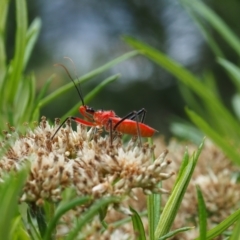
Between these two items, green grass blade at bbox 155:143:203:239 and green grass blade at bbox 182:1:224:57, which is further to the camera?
green grass blade at bbox 182:1:224:57

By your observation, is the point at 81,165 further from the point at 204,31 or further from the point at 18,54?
the point at 204,31

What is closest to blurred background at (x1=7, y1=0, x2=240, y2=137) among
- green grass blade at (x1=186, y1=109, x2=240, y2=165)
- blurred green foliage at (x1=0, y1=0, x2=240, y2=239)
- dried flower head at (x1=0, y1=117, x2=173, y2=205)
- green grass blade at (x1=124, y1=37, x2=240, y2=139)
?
blurred green foliage at (x1=0, y1=0, x2=240, y2=239)

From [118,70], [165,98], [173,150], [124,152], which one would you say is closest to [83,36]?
[118,70]

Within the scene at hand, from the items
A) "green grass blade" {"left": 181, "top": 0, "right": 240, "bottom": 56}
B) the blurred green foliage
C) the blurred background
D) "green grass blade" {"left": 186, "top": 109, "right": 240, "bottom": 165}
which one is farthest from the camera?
the blurred background

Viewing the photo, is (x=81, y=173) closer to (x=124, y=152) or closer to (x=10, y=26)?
(x=124, y=152)

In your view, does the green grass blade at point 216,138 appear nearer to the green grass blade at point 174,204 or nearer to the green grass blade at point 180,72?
the green grass blade at point 180,72

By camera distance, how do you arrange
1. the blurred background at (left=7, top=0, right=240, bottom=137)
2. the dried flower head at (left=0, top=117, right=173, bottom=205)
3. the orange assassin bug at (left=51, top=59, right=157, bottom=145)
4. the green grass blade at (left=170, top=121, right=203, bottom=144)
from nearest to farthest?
the dried flower head at (left=0, top=117, right=173, bottom=205) → the orange assassin bug at (left=51, top=59, right=157, bottom=145) → the green grass blade at (left=170, top=121, right=203, bottom=144) → the blurred background at (left=7, top=0, right=240, bottom=137)

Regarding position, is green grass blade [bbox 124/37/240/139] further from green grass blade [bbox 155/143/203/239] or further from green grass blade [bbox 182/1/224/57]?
green grass blade [bbox 155/143/203/239]
